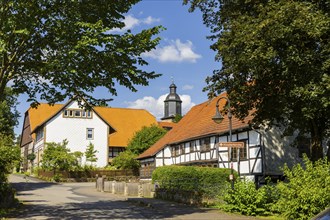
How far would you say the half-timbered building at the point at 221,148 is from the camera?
96.7ft

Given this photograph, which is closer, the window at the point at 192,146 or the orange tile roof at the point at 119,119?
the window at the point at 192,146

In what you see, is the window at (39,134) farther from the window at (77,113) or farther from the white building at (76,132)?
the window at (77,113)

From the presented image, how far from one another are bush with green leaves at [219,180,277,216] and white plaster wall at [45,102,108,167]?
4498cm

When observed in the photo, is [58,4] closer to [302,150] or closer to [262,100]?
[262,100]

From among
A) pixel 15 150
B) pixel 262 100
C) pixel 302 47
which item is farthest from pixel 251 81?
pixel 15 150

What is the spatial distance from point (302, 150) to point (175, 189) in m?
11.4

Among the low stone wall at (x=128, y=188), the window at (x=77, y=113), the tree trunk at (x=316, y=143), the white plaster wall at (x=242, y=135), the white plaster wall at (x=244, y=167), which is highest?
the window at (x=77, y=113)

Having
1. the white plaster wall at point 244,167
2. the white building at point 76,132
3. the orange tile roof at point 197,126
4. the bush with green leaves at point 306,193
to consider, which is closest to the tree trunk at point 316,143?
the bush with green leaves at point 306,193

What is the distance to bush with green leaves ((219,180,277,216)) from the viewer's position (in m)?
17.0

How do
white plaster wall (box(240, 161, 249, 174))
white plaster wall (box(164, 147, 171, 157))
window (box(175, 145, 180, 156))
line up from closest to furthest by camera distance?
1. white plaster wall (box(240, 161, 249, 174))
2. window (box(175, 145, 180, 156))
3. white plaster wall (box(164, 147, 171, 157))

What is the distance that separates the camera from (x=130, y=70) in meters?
15.7

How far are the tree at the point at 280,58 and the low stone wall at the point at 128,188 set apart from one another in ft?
38.6

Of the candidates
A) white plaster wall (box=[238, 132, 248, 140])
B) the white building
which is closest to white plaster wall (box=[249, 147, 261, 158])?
white plaster wall (box=[238, 132, 248, 140])

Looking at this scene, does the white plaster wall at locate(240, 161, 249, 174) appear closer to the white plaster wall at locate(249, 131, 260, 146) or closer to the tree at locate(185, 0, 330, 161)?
the white plaster wall at locate(249, 131, 260, 146)
